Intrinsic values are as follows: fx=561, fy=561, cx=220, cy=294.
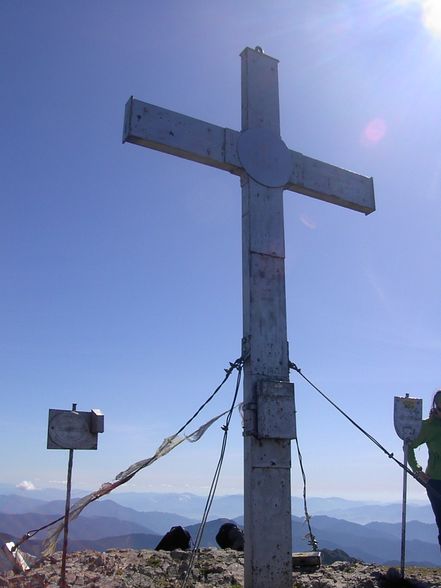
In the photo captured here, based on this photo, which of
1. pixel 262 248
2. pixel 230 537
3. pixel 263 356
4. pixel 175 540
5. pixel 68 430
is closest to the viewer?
pixel 68 430

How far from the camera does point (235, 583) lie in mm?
5750

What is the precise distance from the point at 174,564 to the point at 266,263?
357 centimetres

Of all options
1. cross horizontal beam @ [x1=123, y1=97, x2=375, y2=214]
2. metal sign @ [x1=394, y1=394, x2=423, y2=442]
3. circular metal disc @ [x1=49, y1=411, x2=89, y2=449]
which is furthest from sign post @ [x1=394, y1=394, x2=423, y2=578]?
circular metal disc @ [x1=49, y1=411, x2=89, y2=449]

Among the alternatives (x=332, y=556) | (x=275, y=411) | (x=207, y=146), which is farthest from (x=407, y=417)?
(x=332, y=556)

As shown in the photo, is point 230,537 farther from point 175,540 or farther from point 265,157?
point 265,157

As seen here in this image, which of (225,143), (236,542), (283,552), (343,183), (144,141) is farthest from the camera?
(236,542)

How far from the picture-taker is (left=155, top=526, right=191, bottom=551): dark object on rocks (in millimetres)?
7566

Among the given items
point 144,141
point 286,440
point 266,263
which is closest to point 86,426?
point 286,440

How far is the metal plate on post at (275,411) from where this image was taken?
198 inches

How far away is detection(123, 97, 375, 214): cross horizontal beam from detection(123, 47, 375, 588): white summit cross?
10 mm

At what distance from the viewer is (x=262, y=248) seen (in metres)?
5.61

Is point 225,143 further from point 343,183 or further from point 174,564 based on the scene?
point 174,564

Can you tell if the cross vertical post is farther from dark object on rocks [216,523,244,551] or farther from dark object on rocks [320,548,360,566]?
dark object on rocks [320,548,360,566]

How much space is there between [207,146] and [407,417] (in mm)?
4007
